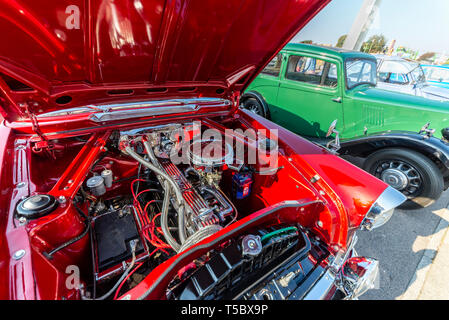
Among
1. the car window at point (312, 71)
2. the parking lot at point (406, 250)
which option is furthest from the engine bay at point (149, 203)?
the car window at point (312, 71)

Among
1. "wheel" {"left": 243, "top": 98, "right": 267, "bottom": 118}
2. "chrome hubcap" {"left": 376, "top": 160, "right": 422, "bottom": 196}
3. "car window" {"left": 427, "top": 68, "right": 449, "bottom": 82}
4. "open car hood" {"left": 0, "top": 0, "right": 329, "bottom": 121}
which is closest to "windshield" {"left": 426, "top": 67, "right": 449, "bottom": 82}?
"car window" {"left": 427, "top": 68, "right": 449, "bottom": 82}

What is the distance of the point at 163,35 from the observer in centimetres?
111

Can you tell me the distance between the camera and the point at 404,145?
257 centimetres

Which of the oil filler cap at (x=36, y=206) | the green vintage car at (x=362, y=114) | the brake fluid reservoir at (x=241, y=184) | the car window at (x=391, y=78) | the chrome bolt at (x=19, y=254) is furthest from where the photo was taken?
the car window at (x=391, y=78)

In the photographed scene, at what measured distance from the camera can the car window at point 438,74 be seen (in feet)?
30.0

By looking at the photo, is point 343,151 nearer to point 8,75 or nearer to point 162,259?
point 162,259

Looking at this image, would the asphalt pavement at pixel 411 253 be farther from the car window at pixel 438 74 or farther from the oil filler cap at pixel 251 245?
the car window at pixel 438 74

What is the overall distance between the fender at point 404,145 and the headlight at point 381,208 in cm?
177

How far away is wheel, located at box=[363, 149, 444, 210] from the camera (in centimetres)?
244

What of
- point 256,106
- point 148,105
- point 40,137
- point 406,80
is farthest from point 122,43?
point 406,80

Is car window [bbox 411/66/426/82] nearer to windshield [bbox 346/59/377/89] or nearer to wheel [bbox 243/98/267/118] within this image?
windshield [bbox 346/59/377/89]

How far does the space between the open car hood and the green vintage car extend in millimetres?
2248

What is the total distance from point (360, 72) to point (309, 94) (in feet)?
2.96
